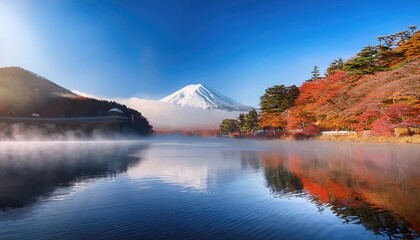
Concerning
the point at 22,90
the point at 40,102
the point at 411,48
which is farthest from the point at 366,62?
the point at 22,90

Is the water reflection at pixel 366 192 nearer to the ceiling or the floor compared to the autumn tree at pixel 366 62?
nearer to the floor

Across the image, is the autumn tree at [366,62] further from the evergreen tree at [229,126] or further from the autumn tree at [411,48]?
the evergreen tree at [229,126]

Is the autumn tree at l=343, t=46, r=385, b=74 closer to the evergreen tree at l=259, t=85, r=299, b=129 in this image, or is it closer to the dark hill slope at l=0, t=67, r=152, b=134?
the evergreen tree at l=259, t=85, r=299, b=129

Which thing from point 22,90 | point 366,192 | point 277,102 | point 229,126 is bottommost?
point 366,192

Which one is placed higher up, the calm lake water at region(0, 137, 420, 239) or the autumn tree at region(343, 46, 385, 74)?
the autumn tree at region(343, 46, 385, 74)

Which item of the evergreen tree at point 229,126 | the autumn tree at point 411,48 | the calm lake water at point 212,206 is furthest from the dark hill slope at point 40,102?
the calm lake water at point 212,206

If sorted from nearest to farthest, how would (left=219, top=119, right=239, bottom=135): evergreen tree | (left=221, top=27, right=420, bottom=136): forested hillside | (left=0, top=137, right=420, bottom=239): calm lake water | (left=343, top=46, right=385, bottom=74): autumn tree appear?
(left=0, top=137, right=420, bottom=239): calm lake water, (left=221, top=27, right=420, bottom=136): forested hillside, (left=343, top=46, right=385, bottom=74): autumn tree, (left=219, top=119, right=239, bottom=135): evergreen tree

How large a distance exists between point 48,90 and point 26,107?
24.3 metres

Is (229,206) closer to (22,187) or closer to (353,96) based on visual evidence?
(22,187)

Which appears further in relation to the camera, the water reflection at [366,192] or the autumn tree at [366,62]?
the autumn tree at [366,62]

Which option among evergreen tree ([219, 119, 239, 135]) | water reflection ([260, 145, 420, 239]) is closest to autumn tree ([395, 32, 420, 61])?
water reflection ([260, 145, 420, 239])

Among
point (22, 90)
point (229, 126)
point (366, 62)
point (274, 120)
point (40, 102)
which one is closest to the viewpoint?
point (366, 62)

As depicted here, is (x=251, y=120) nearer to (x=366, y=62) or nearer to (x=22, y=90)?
(x=366, y=62)

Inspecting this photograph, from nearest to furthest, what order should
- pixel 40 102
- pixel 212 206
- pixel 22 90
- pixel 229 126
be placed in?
pixel 212 206, pixel 40 102, pixel 22 90, pixel 229 126
